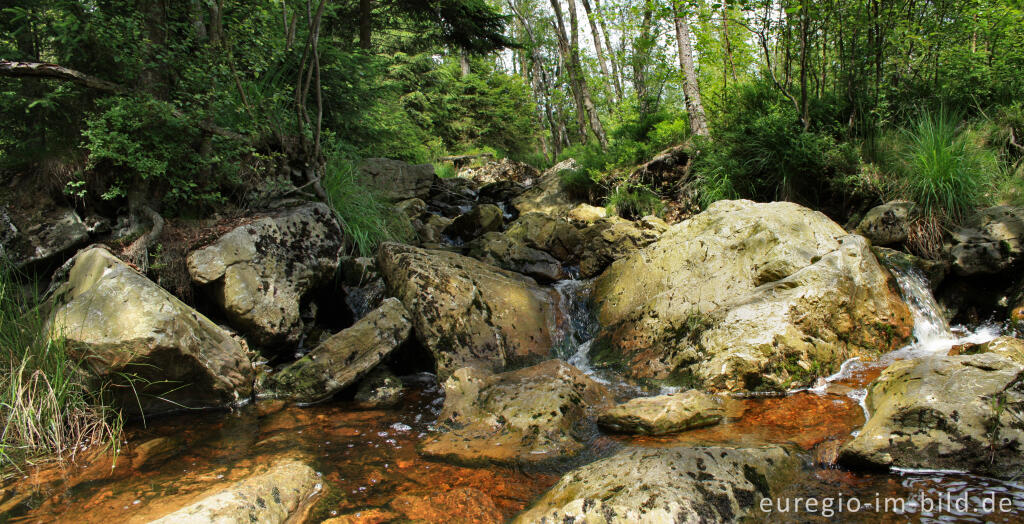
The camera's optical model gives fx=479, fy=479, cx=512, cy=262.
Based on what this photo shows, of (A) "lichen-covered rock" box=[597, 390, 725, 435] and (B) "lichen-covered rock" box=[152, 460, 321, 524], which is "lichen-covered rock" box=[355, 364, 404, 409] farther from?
(A) "lichen-covered rock" box=[597, 390, 725, 435]

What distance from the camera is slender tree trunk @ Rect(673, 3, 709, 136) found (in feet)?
32.0

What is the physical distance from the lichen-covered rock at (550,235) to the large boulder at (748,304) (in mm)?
1901

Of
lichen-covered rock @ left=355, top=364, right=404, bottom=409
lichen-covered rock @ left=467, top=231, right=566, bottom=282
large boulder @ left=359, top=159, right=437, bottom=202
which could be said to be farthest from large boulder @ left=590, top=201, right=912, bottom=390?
large boulder @ left=359, top=159, right=437, bottom=202

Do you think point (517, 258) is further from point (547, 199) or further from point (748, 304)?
point (547, 199)

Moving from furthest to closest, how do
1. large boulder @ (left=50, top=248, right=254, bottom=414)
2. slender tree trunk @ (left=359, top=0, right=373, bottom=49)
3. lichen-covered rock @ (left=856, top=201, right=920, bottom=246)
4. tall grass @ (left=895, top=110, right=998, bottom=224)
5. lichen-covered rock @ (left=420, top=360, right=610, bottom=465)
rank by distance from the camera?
slender tree trunk @ (left=359, top=0, right=373, bottom=49)
lichen-covered rock @ (left=856, top=201, right=920, bottom=246)
tall grass @ (left=895, top=110, right=998, bottom=224)
large boulder @ (left=50, top=248, right=254, bottom=414)
lichen-covered rock @ (left=420, top=360, right=610, bottom=465)

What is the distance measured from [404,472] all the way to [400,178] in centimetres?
967

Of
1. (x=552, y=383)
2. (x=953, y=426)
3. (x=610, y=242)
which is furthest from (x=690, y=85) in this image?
(x=953, y=426)

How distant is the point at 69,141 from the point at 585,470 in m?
6.49

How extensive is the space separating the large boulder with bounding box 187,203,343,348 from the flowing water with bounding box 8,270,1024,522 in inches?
39.4

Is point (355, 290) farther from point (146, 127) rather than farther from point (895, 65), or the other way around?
point (895, 65)

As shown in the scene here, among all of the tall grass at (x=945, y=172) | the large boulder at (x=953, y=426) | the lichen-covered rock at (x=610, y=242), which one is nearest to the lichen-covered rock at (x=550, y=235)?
the lichen-covered rock at (x=610, y=242)

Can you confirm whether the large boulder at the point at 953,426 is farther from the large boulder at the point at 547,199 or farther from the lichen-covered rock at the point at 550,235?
the large boulder at the point at 547,199

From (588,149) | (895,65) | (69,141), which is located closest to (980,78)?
(895,65)

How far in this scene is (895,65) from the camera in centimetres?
728
